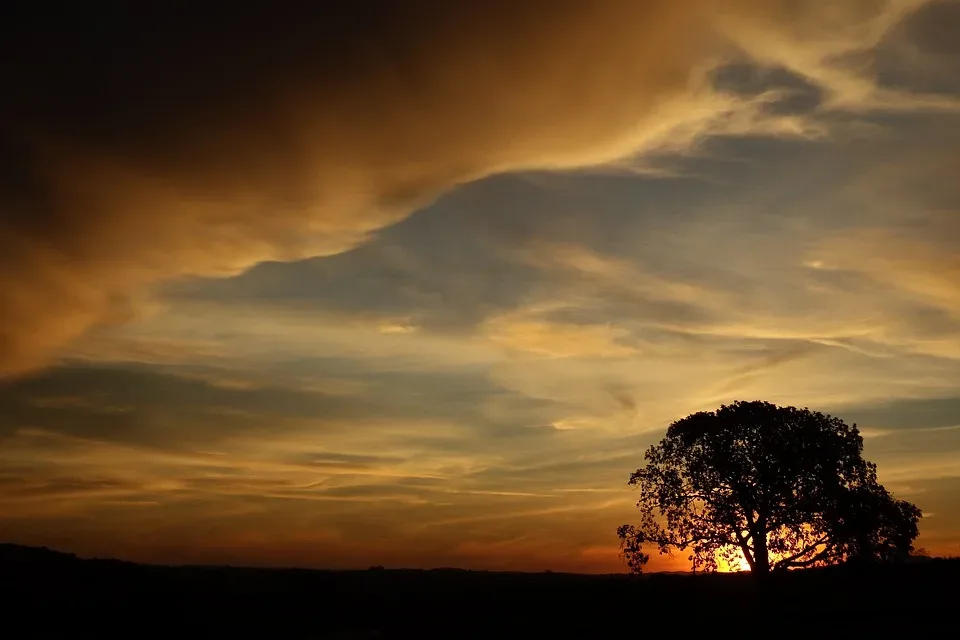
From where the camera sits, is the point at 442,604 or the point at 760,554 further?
the point at 760,554

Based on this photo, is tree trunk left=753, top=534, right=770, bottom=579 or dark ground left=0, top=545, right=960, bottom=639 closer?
dark ground left=0, top=545, right=960, bottom=639

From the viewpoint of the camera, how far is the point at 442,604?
3659 cm

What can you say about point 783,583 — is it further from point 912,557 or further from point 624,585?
point 912,557

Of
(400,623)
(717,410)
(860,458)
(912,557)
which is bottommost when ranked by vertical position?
(400,623)

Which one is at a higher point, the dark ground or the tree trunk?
the tree trunk

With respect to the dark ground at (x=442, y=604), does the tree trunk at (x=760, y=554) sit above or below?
above

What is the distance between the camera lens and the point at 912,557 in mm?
55656

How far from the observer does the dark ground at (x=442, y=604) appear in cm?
3061

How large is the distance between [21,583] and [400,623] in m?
15.3

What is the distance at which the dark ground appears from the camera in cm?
3061

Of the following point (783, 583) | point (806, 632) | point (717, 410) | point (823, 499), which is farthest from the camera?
point (717, 410)

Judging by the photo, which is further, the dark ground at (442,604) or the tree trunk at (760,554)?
the tree trunk at (760,554)

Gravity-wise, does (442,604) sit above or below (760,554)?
below

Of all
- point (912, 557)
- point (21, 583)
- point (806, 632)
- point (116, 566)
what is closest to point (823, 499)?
point (912, 557)
